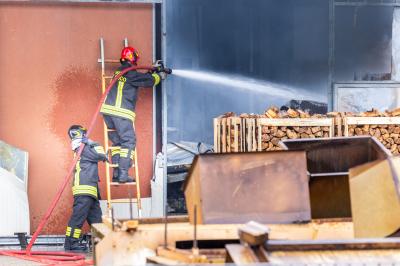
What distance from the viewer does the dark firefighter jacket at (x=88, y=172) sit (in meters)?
12.7

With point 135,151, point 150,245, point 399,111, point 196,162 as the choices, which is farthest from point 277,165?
point 135,151

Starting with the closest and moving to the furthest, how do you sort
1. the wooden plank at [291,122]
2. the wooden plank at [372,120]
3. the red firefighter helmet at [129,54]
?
1. the wooden plank at [291,122]
2. the wooden plank at [372,120]
3. the red firefighter helmet at [129,54]

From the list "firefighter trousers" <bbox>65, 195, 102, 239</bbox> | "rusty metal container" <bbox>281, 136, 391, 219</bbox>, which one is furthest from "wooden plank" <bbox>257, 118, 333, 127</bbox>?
"rusty metal container" <bbox>281, 136, 391, 219</bbox>

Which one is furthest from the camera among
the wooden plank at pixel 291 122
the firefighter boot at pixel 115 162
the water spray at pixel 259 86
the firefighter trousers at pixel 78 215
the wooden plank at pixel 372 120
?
the water spray at pixel 259 86

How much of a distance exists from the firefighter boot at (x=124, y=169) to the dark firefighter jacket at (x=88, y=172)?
0.54 metres

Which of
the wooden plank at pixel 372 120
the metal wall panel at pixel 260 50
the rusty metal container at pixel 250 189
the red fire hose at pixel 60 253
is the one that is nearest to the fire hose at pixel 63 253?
the red fire hose at pixel 60 253

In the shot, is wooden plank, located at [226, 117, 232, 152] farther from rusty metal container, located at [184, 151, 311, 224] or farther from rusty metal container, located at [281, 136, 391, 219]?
rusty metal container, located at [184, 151, 311, 224]

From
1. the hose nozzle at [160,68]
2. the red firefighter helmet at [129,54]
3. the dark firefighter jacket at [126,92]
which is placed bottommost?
the dark firefighter jacket at [126,92]

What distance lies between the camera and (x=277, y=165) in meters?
6.53

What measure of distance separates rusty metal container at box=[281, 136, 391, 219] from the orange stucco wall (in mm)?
6169

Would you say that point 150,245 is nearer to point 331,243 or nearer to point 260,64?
point 331,243

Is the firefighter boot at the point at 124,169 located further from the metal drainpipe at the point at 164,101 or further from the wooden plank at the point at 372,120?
the wooden plank at the point at 372,120

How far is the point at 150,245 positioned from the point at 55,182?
808 centimetres

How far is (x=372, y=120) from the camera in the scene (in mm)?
12242
